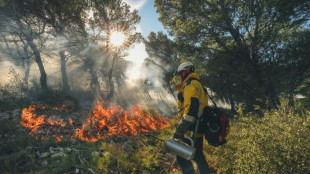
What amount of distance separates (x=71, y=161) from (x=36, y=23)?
44.0 ft

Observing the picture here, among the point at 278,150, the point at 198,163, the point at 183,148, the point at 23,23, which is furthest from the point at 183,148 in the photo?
the point at 23,23

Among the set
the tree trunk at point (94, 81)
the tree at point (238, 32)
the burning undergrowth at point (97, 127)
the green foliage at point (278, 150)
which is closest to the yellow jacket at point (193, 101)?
the green foliage at point (278, 150)

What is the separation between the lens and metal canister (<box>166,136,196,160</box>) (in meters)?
2.37

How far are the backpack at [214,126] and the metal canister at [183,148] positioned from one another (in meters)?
0.45

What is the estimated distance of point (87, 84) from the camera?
59.4ft

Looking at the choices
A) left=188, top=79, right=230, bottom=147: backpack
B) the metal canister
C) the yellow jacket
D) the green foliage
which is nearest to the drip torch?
the metal canister

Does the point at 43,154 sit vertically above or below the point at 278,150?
below

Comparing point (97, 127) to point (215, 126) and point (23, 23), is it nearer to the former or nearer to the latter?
point (215, 126)

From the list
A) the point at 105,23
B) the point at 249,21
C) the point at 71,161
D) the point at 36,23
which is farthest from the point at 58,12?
the point at 249,21

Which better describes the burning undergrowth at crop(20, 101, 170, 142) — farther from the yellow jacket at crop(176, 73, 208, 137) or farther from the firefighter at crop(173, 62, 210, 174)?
the yellow jacket at crop(176, 73, 208, 137)

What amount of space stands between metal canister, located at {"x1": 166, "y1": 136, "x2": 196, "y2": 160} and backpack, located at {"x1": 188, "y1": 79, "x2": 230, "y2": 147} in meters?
0.45

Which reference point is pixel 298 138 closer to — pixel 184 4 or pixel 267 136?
pixel 267 136

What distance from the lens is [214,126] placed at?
2.64 m

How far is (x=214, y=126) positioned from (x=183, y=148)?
69 cm
